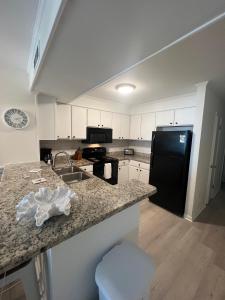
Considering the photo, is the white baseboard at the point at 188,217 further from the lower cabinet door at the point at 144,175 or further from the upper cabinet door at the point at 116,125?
the upper cabinet door at the point at 116,125

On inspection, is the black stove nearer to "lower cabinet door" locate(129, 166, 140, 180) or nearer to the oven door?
the oven door

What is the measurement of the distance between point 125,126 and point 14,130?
2.69m

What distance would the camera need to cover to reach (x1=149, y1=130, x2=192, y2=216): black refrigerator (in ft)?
8.04

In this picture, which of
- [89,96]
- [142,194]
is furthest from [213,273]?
[89,96]

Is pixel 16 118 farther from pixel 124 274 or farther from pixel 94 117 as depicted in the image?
pixel 124 274

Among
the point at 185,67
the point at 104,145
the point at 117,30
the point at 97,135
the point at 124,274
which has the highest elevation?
the point at 185,67

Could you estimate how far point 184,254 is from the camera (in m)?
1.82

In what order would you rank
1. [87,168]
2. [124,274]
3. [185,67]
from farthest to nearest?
[87,168] < [185,67] < [124,274]

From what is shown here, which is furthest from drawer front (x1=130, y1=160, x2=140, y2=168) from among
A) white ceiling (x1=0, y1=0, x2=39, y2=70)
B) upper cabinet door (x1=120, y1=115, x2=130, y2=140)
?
white ceiling (x1=0, y1=0, x2=39, y2=70)

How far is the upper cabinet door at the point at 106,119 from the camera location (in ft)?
11.7

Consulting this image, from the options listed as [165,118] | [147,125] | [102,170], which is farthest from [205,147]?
[102,170]

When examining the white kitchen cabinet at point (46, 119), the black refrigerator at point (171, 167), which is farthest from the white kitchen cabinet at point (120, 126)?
the white kitchen cabinet at point (46, 119)

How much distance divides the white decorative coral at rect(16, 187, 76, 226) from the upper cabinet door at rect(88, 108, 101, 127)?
8.60ft

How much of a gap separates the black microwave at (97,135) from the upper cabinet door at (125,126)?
46cm
